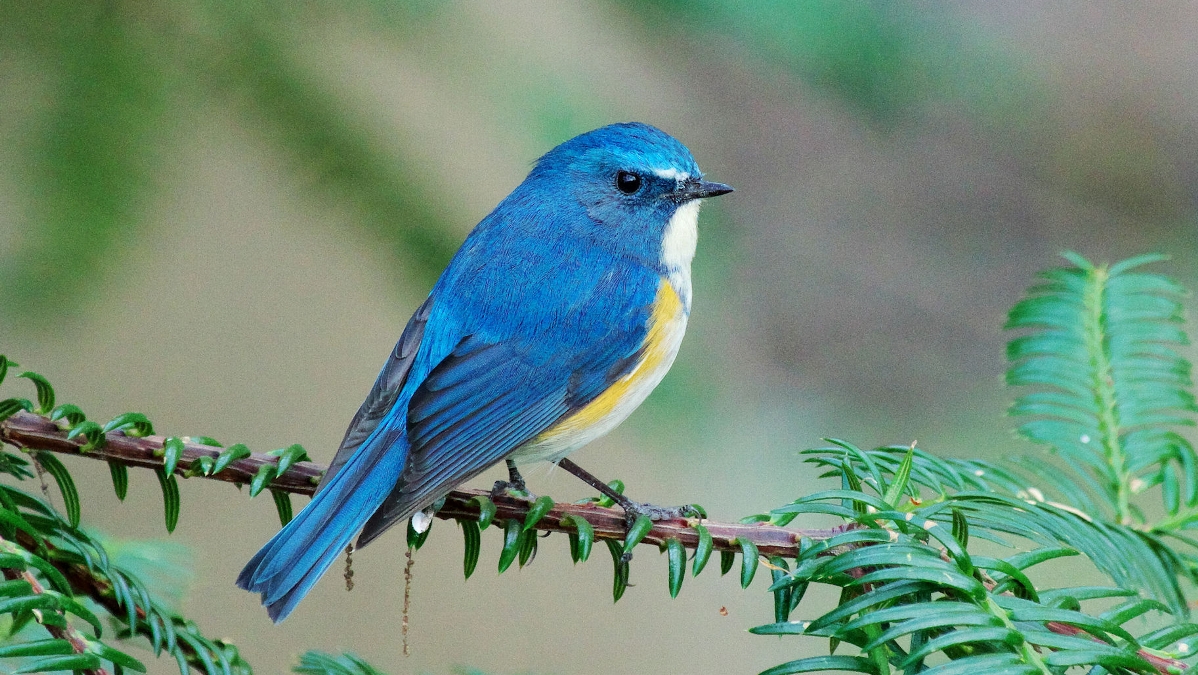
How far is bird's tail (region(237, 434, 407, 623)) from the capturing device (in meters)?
1.31

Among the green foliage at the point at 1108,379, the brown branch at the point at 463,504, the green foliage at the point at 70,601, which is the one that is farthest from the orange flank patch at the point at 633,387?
the green foliage at the point at 70,601

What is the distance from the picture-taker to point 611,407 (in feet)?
5.85

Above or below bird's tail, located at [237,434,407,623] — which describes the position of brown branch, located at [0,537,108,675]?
below

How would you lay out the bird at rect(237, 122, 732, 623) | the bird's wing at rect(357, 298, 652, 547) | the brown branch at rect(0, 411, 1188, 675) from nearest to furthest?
the brown branch at rect(0, 411, 1188, 675) < the bird at rect(237, 122, 732, 623) < the bird's wing at rect(357, 298, 652, 547)

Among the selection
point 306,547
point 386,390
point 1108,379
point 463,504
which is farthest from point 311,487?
point 1108,379

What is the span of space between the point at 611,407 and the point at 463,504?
47cm

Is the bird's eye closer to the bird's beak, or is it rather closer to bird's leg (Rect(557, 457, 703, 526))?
the bird's beak

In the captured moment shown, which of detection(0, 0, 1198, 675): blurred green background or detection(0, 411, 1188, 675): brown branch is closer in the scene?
detection(0, 411, 1188, 675): brown branch

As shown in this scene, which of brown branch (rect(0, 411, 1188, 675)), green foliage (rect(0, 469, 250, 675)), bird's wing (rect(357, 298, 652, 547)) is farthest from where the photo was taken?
bird's wing (rect(357, 298, 652, 547))

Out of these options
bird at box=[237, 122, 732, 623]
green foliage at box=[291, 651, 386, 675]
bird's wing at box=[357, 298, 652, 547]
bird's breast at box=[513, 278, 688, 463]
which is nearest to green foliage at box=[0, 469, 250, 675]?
green foliage at box=[291, 651, 386, 675]

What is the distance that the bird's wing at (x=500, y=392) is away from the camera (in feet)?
5.16

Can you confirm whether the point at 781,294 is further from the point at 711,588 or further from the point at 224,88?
the point at 224,88

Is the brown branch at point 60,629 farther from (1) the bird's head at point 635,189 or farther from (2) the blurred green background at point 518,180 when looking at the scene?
(1) the bird's head at point 635,189

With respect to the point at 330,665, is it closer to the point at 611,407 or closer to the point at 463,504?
the point at 463,504
